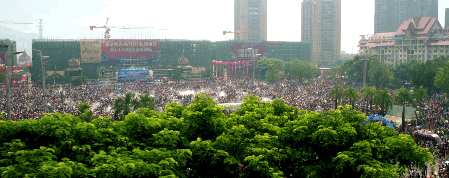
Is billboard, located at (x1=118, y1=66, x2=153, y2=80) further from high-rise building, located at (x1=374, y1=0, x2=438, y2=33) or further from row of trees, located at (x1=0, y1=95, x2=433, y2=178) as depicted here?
high-rise building, located at (x1=374, y1=0, x2=438, y2=33)

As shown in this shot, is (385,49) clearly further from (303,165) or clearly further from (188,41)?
(303,165)

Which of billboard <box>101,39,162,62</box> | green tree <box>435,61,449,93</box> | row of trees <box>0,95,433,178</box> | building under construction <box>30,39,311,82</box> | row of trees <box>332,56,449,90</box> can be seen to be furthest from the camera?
billboard <box>101,39,162,62</box>

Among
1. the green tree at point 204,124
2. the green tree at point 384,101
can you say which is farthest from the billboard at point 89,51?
the green tree at point 204,124

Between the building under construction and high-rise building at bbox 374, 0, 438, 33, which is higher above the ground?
high-rise building at bbox 374, 0, 438, 33

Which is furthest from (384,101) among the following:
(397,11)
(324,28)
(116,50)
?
(397,11)

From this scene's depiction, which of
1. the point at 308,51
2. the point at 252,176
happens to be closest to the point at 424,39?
the point at 308,51

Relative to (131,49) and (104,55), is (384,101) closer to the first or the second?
(131,49)

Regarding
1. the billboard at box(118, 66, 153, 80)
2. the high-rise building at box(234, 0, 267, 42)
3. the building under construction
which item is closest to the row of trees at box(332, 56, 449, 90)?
the billboard at box(118, 66, 153, 80)
